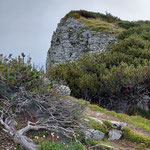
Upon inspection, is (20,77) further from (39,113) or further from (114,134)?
(114,134)

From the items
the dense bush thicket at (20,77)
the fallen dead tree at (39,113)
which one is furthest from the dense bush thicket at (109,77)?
the fallen dead tree at (39,113)

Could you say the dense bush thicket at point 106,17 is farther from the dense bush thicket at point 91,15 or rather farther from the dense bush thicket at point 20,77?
the dense bush thicket at point 20,77

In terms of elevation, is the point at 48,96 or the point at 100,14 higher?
the point at 100,14

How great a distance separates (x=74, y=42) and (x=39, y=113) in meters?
21.1

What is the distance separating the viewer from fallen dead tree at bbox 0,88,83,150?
17.2 ft

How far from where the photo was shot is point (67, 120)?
595cm

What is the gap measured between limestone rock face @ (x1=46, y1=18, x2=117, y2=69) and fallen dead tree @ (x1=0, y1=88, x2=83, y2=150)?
54.1 feet

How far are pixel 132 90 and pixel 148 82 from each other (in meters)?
1.38

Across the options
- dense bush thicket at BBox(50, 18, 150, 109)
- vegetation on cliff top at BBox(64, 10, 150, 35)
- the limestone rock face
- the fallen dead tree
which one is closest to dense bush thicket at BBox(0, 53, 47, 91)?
the fallen dead tree

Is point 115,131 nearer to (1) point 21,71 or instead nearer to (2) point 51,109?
(2) point 51,109

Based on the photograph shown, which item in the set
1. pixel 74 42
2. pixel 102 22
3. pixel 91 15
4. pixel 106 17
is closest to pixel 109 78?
pixel 74 42

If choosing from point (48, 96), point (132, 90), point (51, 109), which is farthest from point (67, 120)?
point (132, 90)

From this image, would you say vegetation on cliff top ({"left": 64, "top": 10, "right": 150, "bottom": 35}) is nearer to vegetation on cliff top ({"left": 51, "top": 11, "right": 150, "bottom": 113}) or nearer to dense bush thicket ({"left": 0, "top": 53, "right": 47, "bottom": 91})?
vegetation on cliff top ({"left": 51, "top": 11, "right": 150, "bottom": 113})

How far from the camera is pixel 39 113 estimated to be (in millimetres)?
6293
